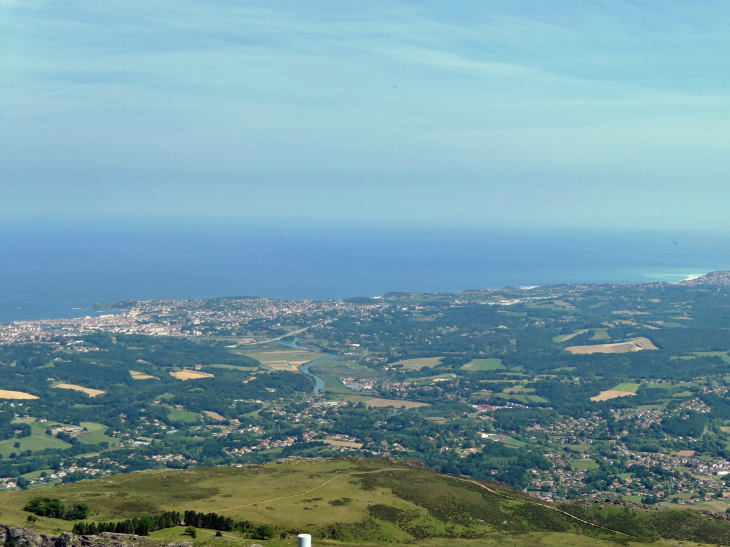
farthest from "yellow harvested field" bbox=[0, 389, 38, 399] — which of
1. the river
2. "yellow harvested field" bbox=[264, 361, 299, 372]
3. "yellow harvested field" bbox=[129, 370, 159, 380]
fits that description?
the river

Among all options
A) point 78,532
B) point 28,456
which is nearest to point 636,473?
point 78,532

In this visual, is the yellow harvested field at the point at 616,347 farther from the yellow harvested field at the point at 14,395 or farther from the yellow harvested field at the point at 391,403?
the yellow harvested field at the point at 14,395

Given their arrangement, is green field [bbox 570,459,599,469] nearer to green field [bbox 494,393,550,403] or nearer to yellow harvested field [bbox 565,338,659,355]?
green field [bbox 494,393,550,403]

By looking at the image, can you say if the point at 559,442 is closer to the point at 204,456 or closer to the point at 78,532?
the point at 204,456

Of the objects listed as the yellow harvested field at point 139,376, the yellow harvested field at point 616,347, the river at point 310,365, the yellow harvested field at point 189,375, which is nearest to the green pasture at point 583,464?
the river at point 310,365

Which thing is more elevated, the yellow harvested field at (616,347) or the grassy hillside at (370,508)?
the grassy hillside at (370,508)

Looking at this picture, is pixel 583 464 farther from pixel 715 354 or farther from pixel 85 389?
pixel 85 389
